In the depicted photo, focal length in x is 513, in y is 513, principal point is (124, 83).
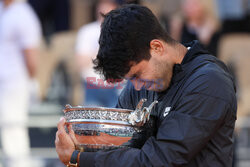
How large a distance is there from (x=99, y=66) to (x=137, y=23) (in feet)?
0.91

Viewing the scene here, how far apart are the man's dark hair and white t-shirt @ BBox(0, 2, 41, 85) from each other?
10.5 feet

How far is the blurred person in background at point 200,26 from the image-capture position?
537 cm

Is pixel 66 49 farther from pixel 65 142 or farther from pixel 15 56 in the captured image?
pixel 65 142

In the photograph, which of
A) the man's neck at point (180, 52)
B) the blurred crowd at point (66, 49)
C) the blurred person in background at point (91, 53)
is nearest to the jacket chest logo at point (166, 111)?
the man's neck at point (180, 52)

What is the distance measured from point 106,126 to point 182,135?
1.20 ft

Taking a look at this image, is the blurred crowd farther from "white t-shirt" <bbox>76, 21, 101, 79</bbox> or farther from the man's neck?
the man's neck

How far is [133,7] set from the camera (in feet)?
7.98

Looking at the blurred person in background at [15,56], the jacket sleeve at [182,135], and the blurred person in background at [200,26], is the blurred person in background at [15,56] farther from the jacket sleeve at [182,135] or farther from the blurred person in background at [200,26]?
the jacket sleeve at [182,135]

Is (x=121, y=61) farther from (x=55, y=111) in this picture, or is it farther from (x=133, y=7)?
(x=55, y=111)

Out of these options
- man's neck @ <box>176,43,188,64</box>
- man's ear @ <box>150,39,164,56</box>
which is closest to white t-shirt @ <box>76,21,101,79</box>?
man's neck @ <box>176,43,188,64</box>

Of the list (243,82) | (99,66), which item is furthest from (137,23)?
(243,82)

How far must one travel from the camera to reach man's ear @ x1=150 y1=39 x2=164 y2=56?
2397mm

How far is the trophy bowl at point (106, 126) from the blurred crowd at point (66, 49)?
2.10 m

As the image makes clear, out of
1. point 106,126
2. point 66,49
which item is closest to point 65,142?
point 106,126
